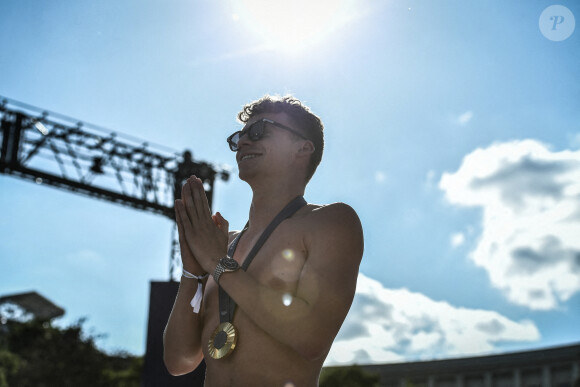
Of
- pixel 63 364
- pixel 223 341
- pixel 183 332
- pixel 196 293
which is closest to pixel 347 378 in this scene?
pixel 63 364

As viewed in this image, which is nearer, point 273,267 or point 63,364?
point 273,267

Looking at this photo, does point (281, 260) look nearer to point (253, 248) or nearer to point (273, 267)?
point (273, 267)

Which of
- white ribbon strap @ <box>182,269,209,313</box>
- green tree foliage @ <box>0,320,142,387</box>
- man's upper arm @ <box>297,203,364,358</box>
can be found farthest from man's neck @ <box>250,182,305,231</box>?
green tree foliage @ <box>0,320,142,387</box>

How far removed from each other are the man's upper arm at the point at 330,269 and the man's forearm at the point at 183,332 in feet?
1.95

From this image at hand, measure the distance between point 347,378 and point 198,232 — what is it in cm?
4275

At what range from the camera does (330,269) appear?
2225mm

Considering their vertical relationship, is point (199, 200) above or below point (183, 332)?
above

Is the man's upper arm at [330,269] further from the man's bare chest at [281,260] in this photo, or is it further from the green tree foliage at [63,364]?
the green tree foliage at [63,364]

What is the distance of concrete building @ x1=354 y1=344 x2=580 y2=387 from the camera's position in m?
50.5

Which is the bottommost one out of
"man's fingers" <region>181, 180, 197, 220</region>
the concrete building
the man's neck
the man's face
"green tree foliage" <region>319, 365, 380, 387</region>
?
"man's fingers" <region>181, 180, 197, 220</region>

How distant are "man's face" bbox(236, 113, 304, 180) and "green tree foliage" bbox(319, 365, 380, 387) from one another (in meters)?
41.1

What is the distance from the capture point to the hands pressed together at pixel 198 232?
7.48ft

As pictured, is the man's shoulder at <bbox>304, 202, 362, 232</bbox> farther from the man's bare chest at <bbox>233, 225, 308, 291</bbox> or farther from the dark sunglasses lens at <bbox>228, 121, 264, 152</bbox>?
the dark sunglasses lens at <bbox>228, 121, 264, 152</bbox>

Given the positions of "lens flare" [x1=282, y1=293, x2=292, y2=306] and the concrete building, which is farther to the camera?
the concrete building
